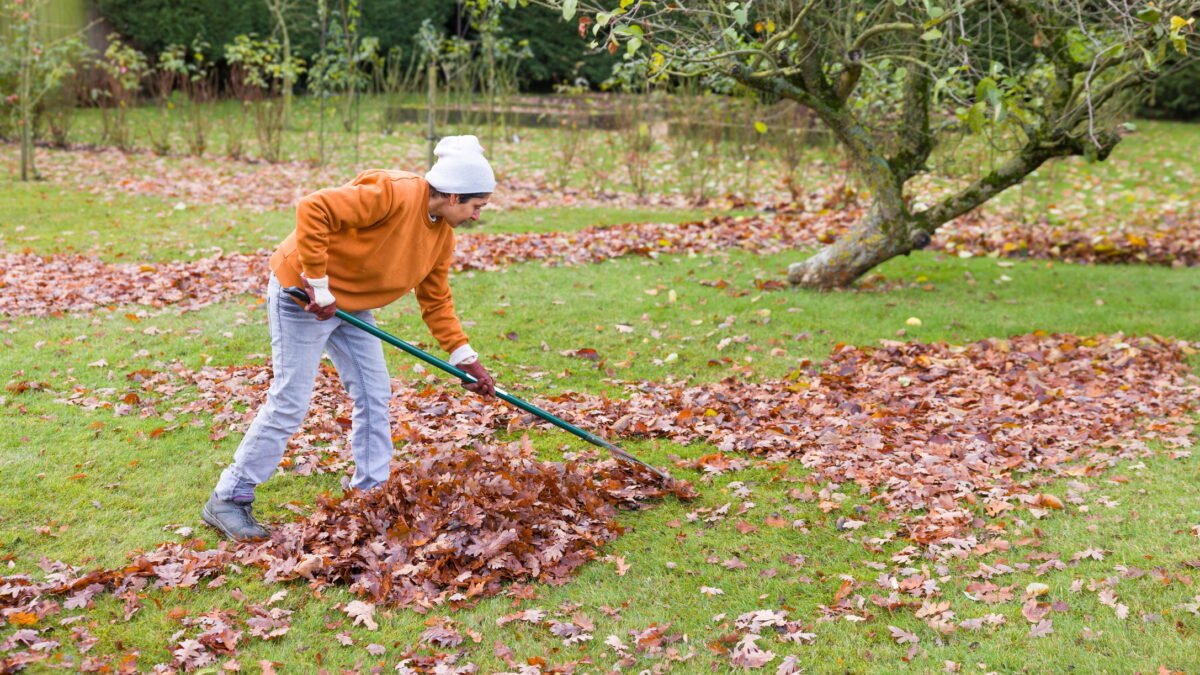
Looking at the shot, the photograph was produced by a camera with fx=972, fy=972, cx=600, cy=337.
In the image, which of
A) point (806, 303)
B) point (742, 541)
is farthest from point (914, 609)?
point (806, 303)

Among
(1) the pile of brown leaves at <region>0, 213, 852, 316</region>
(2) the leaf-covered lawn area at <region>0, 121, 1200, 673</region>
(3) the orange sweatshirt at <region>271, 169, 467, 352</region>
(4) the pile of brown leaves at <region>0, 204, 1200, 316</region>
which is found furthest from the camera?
(4) the pile of brown leaves at <region>0, 204, 1200, 316</region>

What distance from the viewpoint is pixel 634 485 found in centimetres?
464

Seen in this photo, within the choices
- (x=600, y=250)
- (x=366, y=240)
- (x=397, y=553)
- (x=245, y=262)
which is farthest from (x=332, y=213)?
(x=600, y=250)

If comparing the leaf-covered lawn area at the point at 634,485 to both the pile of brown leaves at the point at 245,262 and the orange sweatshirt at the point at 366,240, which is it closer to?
the pile of brown leaves at the point at 245,262

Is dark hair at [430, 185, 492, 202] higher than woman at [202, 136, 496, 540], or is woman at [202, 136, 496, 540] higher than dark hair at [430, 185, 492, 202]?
dark hair at [430, 185, 492, 202]

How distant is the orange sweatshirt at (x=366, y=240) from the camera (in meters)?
3.49

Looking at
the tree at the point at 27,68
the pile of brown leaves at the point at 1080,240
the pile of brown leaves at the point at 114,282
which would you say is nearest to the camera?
the pile of brown leaves at the point at 114,282

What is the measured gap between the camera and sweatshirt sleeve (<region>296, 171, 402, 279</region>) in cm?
345

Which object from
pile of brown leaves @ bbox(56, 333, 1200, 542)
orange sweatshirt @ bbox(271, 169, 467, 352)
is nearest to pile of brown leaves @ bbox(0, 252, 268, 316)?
pile of brown leaves @ bbox(56, 333, 1200, 542)

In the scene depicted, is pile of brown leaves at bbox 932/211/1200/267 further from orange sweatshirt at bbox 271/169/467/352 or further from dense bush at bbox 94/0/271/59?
dense bush at bbox 94/0/271/59

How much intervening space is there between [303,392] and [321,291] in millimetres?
517

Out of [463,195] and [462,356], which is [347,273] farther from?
[462,356]

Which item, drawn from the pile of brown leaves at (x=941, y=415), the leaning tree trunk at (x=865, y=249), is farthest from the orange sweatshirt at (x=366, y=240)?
the leaning tree trunk at (x=865, y=249)

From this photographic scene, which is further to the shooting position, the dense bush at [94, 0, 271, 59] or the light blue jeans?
the dense bush at [94, 0, 271, 59]
